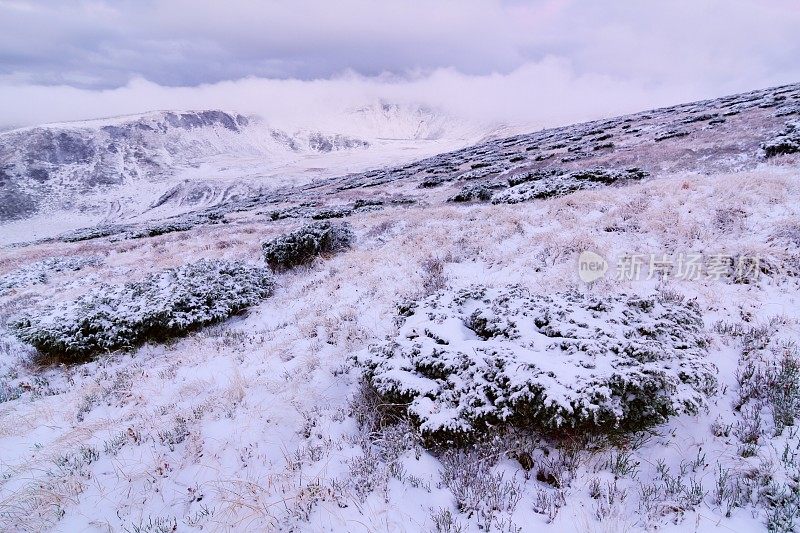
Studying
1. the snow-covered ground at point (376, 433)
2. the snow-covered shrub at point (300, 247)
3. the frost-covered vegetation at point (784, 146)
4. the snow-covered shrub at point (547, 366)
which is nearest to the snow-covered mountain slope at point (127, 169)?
the snow-covered shrub at point (300, 247)

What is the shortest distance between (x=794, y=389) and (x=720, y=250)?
14.7ft

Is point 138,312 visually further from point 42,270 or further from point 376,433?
point 42,270

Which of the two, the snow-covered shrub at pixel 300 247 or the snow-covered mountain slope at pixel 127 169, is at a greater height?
the snow-covered mountain slope at pixel 127 169

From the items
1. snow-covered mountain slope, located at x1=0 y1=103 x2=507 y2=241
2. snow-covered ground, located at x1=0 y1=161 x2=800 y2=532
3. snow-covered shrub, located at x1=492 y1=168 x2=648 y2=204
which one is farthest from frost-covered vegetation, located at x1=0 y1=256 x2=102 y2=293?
snow-covered mountain slope, located at x1=0 y1=103 x2=507 y2=241

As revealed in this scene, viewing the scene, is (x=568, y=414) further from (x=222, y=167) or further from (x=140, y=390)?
(x=222, y=167)

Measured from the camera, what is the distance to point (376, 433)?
434 cm

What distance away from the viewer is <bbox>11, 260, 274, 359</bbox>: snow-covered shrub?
7.95 m

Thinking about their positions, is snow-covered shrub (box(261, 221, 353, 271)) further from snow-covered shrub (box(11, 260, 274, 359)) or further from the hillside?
snow-covered shrub (box(11, 260, 274, 359))

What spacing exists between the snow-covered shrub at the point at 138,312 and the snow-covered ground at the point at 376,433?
1.29 feet

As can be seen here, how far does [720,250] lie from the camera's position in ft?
24.9

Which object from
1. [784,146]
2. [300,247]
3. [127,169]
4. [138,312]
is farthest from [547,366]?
[127,169]

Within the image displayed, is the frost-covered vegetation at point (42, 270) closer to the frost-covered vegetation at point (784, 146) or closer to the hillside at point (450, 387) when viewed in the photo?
the hillside at point (450, 387)

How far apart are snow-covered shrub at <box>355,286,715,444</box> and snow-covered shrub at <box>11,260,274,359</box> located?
17.1 ft

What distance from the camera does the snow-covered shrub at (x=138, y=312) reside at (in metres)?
7.95
